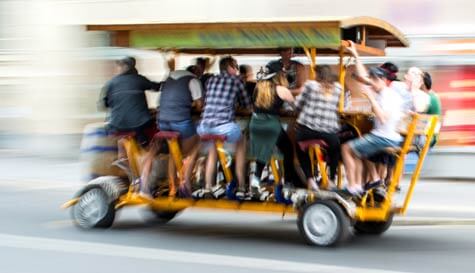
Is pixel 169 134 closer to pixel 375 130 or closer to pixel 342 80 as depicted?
pixel 342 80

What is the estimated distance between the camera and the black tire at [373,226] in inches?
384

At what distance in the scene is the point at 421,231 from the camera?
10.1 m

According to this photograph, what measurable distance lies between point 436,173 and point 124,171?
703 centimetres

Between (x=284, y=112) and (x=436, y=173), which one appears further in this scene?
(x=436, y=173)

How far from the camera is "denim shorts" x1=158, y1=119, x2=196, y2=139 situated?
9508mm

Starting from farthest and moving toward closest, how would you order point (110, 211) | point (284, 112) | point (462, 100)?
point (462, 100), point (110, 211), point (284, 112)

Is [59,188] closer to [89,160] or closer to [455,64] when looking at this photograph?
[89,160]

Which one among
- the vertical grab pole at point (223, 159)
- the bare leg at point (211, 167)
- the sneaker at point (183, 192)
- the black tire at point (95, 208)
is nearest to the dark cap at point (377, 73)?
the vertical grab pole at point (223, 159)

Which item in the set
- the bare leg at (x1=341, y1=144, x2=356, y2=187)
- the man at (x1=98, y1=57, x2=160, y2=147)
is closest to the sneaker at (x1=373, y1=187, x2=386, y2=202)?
the bare leg at (x1=341, y1=144, x2=356, y2=187)

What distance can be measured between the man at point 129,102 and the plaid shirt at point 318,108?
1.91 m

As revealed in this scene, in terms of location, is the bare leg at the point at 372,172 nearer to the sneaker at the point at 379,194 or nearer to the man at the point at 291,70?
the sneaker at the point at 379,194

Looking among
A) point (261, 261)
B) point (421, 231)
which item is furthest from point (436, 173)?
point (261, 261)

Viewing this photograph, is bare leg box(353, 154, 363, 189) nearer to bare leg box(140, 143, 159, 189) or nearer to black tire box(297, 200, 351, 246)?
black tire box(297, 200, 351, 246)

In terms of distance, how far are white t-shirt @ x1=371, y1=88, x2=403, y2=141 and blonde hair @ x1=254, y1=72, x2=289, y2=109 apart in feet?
3.21
